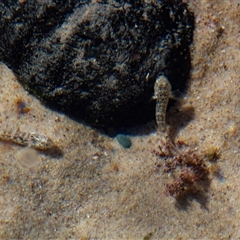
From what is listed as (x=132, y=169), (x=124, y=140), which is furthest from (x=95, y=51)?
(x=132, y=169)

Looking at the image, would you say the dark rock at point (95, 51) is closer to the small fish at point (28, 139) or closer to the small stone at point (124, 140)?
the small stone at point (124, 140)

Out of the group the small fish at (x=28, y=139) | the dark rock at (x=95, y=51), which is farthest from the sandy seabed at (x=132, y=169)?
the dark rock at (x=95, y=51)

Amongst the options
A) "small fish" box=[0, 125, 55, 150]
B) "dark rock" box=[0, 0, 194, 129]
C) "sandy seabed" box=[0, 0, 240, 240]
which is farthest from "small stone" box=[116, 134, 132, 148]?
"small fish" box=[0, 125, 55, 150]

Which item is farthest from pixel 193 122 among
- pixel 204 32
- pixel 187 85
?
pixel 204 32

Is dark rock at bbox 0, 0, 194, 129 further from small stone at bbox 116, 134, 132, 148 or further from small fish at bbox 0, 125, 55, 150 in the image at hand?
small fish at bbox 0, 125, 55, 150

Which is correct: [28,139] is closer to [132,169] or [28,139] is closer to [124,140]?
[124,140]

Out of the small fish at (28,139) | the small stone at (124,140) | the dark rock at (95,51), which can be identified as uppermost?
the dark rock at (95,51)

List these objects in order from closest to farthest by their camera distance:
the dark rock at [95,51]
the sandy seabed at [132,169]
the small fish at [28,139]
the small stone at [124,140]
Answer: the dark rock at [95,51], the sandy seabed at [132,169], the small fish at [28,139], the small stone at [124,140]
